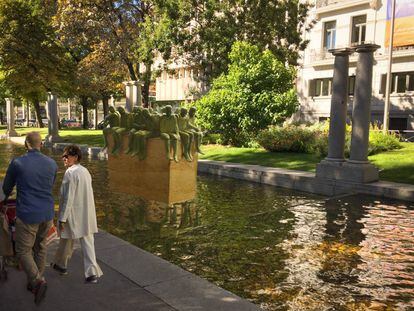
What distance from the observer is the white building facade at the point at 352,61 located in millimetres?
31500

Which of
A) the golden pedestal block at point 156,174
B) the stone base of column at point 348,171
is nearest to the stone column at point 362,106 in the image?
the stone base of column at point 348,171

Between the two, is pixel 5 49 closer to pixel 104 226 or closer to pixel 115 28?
pixel 115 28

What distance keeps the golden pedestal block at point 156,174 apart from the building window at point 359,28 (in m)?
30.4

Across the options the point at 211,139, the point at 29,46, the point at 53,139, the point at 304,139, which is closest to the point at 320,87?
the point at 211,139

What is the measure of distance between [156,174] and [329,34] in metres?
32.8

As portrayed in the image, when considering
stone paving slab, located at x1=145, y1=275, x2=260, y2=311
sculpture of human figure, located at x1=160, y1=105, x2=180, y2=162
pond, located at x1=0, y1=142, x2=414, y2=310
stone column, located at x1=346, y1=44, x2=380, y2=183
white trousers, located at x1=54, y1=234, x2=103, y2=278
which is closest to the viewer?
stone paving slab, located at x1=145, y1=275, x2=260, y2=311

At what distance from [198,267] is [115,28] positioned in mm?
24936

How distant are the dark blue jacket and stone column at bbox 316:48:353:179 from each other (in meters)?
9.43

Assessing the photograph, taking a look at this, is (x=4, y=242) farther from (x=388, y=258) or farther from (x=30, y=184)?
(x=388, y=258)

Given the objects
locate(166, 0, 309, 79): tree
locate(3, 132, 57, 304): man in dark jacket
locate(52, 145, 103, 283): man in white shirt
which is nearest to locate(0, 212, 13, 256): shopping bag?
locate(3, 132, 57, 304): man in dark jacket

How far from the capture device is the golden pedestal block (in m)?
7.44

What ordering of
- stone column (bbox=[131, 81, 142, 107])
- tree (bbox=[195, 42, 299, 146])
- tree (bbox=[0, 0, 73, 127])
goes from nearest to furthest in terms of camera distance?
stone column (bbox=[131, 81, 142, 107])
tree (bbox=[195, 42, 299, 146])
tree (bbox=[0, 0, 73, 127])

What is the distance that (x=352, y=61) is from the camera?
33562mm

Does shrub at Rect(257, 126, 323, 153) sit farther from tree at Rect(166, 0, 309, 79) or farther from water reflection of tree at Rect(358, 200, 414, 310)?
water reflection of tree at Rect(358, 200, 414, 310)
